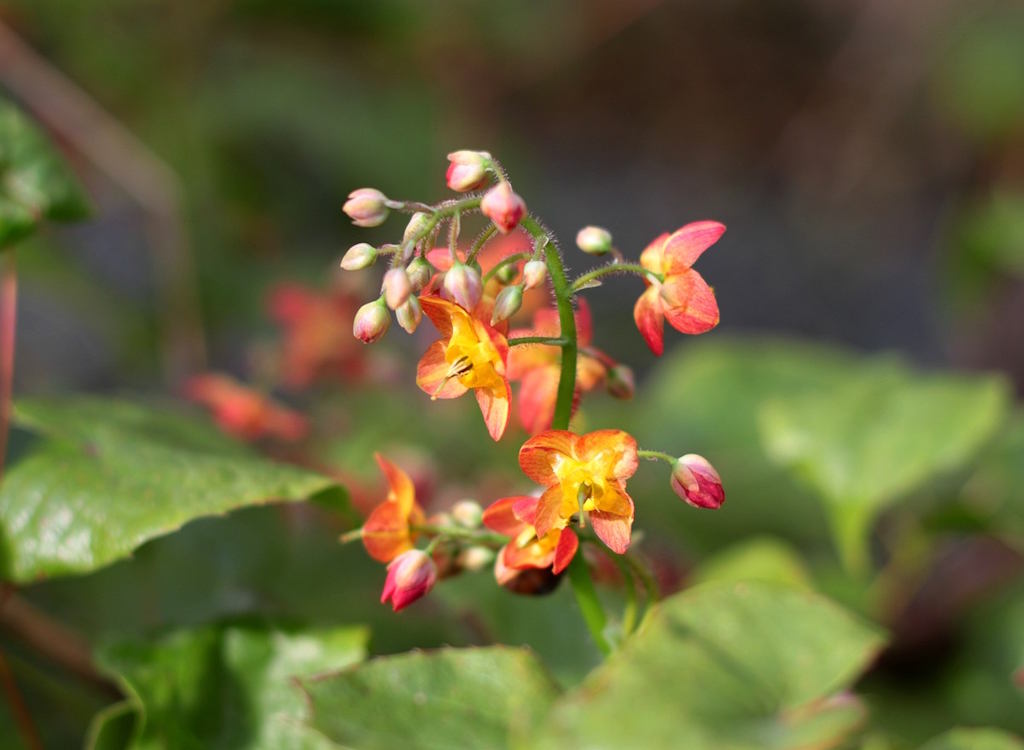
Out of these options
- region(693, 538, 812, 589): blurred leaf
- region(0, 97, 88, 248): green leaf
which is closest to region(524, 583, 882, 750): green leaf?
region(693, 538, 812, 589): blurred leaf

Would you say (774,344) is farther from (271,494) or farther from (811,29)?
(811,29)

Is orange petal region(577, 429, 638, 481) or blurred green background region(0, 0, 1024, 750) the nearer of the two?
orange petal region(577, 429, 638, 481)

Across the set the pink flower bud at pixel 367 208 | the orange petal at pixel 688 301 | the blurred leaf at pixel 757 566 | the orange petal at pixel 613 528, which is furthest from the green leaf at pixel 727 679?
the blurred leaf at pixel 757 566

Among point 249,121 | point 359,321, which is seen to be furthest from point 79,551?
point 249,121

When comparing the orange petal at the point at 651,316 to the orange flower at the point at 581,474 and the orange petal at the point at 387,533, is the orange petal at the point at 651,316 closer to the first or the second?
the orange flower at the point at 581,474

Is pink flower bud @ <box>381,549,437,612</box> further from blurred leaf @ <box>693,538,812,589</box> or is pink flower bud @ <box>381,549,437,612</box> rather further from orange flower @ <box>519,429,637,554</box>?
blurred leaf @ <box>693,538,812,589</box>

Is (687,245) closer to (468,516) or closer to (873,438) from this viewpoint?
(468,516)
